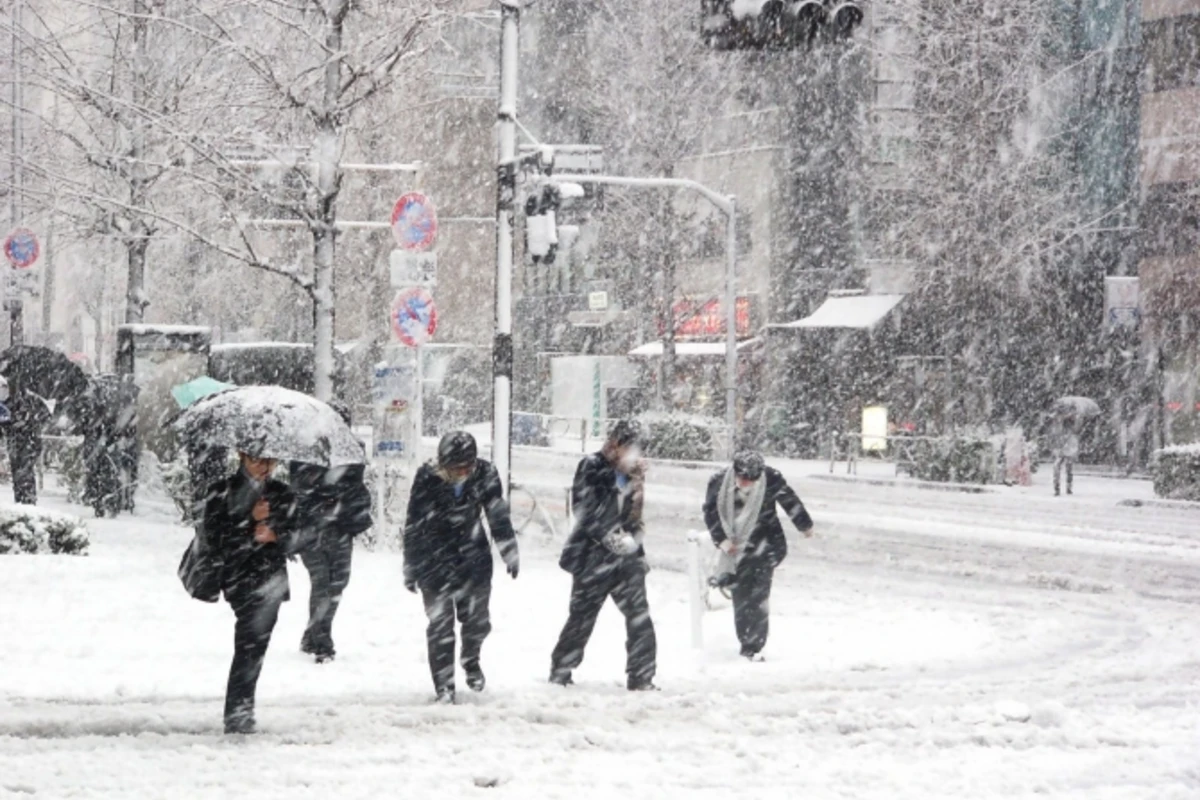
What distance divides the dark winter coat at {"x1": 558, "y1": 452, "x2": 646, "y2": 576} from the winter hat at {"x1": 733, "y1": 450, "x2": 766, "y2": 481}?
1.59 m

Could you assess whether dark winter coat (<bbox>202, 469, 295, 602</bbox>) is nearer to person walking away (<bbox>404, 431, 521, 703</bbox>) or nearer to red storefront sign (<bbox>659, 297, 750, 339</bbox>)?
person walking away (<bbox>404, 431, 521, 703</bbox>)

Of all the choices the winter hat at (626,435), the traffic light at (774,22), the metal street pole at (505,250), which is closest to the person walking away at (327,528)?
the winter hat at (626,435)

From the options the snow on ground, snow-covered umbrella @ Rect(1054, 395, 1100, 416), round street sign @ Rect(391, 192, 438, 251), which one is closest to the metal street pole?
round street sign @ Rect(391, 192, 438, 251)

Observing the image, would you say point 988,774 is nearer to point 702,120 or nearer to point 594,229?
point 702,120

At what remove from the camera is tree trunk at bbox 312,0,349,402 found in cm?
1719

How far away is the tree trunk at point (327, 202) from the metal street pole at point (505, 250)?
6.13 ft

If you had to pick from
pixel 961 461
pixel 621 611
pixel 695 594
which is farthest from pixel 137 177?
pixel 961 461

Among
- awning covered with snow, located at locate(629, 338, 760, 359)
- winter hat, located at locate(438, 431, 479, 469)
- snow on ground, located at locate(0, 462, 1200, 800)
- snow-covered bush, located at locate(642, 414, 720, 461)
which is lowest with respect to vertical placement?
snow on ground, located at locate(0, 462, 1200, 800)

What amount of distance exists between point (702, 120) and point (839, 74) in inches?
244

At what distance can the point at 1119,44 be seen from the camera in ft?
130

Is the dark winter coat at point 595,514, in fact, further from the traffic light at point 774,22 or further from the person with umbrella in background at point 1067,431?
the person with umbrella in background at point 1067,431

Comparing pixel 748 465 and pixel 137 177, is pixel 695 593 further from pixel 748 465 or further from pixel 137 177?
pixel 137 177

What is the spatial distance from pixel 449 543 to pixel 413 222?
7.62 meters

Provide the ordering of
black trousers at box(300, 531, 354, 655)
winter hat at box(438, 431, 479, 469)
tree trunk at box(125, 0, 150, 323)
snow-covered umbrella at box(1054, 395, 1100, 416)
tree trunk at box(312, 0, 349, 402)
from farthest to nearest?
snow-covered umbrella at box(1054, 395, 1100, 416) → tree trunk at box(125, 0, 150, 323) → tree trunk at box(312, 0, 349, 402) → black trousers at box(300, 531, 354, 655) → winter hat at box(438, 431, 479, 469)
